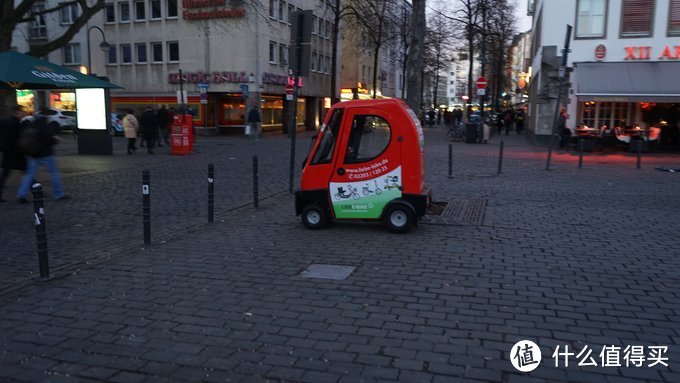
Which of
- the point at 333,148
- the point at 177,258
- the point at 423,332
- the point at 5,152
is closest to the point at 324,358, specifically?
the point at 423,332

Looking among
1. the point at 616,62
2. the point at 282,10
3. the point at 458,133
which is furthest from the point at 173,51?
the point at 616,62

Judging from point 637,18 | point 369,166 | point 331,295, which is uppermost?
point 637,18

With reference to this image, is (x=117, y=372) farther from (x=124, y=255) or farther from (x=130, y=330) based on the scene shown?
(x=124, y=255)

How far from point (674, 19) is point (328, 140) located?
71.2 feet

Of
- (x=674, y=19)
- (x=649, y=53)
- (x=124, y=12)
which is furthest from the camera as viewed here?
(x=124, y=12)

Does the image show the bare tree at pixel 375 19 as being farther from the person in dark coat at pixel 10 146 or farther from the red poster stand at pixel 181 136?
the person in dark coat at pixel 10 146

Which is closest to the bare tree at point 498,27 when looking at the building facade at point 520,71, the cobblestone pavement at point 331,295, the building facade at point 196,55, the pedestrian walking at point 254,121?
the building facade at point 520,71

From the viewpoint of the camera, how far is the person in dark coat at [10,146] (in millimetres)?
10648

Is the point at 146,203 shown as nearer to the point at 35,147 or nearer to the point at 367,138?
the point at 367,138

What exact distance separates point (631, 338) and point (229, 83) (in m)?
36.8

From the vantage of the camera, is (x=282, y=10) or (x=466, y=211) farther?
(x=282, y=10)

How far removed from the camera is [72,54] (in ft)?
148

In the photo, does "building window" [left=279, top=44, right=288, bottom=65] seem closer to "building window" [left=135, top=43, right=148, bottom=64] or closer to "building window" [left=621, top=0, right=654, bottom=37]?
"building window" [left=135, top=43, right=148, bottom=64]

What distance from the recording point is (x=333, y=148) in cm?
815
